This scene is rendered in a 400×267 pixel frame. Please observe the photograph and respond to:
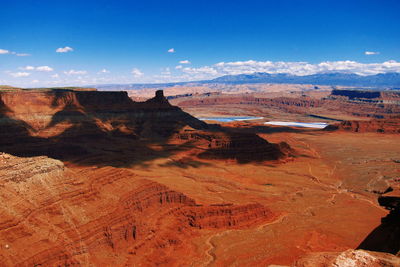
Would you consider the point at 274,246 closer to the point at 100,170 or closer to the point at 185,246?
the point at 185,246

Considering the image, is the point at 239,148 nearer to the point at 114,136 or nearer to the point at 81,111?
the point at 114,136

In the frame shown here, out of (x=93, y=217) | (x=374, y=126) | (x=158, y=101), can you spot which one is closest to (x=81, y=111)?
(x=158, y=101)

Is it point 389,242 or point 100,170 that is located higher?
point 100,170

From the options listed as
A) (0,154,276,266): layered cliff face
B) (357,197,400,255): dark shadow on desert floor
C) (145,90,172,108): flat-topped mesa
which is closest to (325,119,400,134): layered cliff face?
(145,90,172,108): flat-topped mesa

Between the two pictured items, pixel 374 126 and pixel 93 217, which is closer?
pixel 93 217

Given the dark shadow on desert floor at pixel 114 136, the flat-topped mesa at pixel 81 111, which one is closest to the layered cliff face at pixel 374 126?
the dark shadow on desert floor at pixel 114 136

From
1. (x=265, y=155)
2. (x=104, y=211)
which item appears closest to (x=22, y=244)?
(x=104, y=211)

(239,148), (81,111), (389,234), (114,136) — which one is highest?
(81,111)

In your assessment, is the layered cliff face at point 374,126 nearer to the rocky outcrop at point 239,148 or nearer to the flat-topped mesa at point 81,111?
the rocky outcrop at point 239,148
